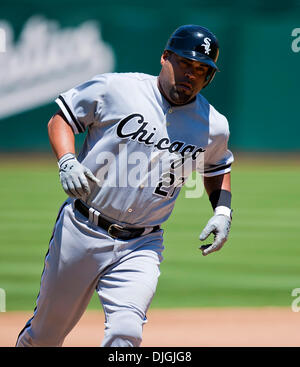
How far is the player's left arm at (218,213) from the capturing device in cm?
412

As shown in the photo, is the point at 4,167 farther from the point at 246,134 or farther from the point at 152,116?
the point at 152,116

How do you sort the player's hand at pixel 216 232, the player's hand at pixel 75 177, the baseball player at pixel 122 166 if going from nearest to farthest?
the player's hand at pixel 75 177 < the baseball player at pixel 122 166 < the player's hand at pixel 216 232

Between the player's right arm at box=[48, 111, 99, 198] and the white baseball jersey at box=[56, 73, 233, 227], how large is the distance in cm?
6

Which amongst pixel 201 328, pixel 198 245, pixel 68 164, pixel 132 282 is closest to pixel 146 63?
pixel 198 245

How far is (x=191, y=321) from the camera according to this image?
20.2 feet

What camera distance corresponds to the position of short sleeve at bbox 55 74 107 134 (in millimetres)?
3918

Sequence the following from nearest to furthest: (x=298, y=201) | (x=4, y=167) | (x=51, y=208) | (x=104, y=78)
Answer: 1. (x=104, y=78)
2. (x=51, y=208)
3. (x=298, y=201)
4. (x=4, y=167)

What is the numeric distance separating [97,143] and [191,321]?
8.70ft

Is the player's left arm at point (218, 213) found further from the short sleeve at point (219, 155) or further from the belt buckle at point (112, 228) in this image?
the belt buckle at point (112, 228)

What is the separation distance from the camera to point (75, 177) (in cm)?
369

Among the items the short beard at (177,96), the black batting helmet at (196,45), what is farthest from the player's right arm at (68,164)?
the black batting helmet at (196,45)

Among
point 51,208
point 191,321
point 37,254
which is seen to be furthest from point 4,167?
point 191,321

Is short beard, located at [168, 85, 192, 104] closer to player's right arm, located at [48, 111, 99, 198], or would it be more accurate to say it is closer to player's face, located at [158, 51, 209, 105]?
player's face, located at [158, 51, 209, 105]

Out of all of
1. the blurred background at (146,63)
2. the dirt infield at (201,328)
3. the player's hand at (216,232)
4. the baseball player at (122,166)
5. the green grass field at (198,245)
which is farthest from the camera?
the blurred background at (146,63)
